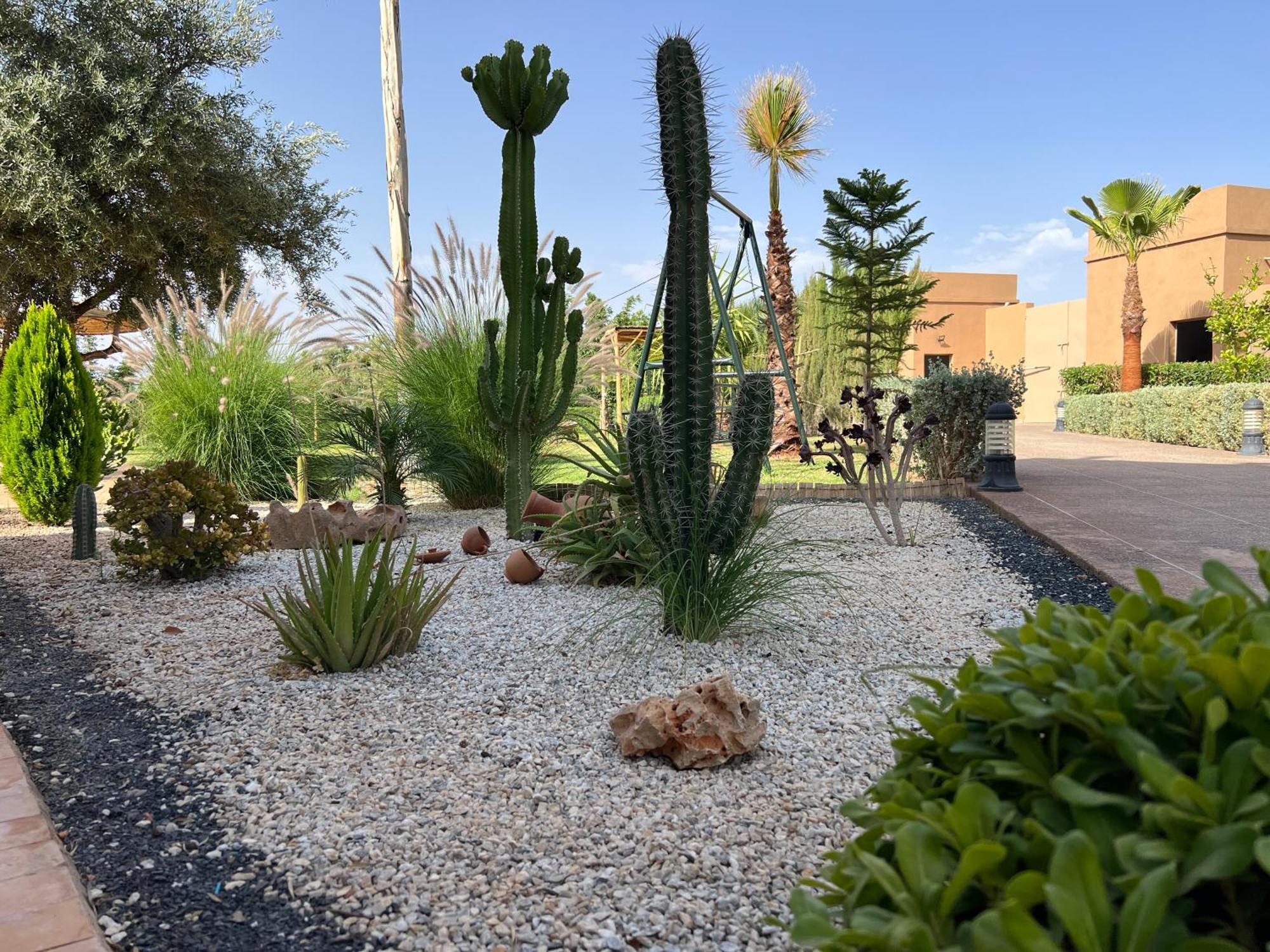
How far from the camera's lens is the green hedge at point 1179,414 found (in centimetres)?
1245

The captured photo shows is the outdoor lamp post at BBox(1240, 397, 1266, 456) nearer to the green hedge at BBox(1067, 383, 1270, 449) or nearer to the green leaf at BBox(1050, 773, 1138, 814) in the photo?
the green hedge at BBox(1067, 383, 1270, 449)

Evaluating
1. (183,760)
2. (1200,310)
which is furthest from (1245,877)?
(1200,310)

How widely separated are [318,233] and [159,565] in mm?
10616

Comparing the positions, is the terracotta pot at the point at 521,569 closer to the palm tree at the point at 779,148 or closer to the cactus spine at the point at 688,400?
the cactus spine at the point at 688,400

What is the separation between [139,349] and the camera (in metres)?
9.06

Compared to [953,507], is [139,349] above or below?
above

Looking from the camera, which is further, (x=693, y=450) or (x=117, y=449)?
(x=117, y=449)

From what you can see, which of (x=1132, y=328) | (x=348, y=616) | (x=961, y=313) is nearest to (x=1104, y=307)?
(x=1132, y=328)

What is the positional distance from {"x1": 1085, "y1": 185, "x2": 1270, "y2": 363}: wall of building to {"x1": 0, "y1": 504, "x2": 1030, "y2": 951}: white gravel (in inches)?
777

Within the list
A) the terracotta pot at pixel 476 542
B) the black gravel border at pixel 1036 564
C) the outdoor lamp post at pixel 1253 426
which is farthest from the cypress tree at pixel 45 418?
the outdoor lamp post at pixel 1253 426

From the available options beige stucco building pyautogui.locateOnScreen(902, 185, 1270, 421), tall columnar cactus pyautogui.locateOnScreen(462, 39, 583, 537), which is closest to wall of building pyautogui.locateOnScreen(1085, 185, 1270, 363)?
beige stucco building pyautogui.locateOnScreen(902, 185, 1270, 421)

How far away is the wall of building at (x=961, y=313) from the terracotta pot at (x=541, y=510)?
24252 mm

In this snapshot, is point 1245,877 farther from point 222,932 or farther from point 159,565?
point 159,565

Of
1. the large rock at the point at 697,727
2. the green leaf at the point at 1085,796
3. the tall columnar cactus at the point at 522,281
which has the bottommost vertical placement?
the large rock at the point at 697,727
